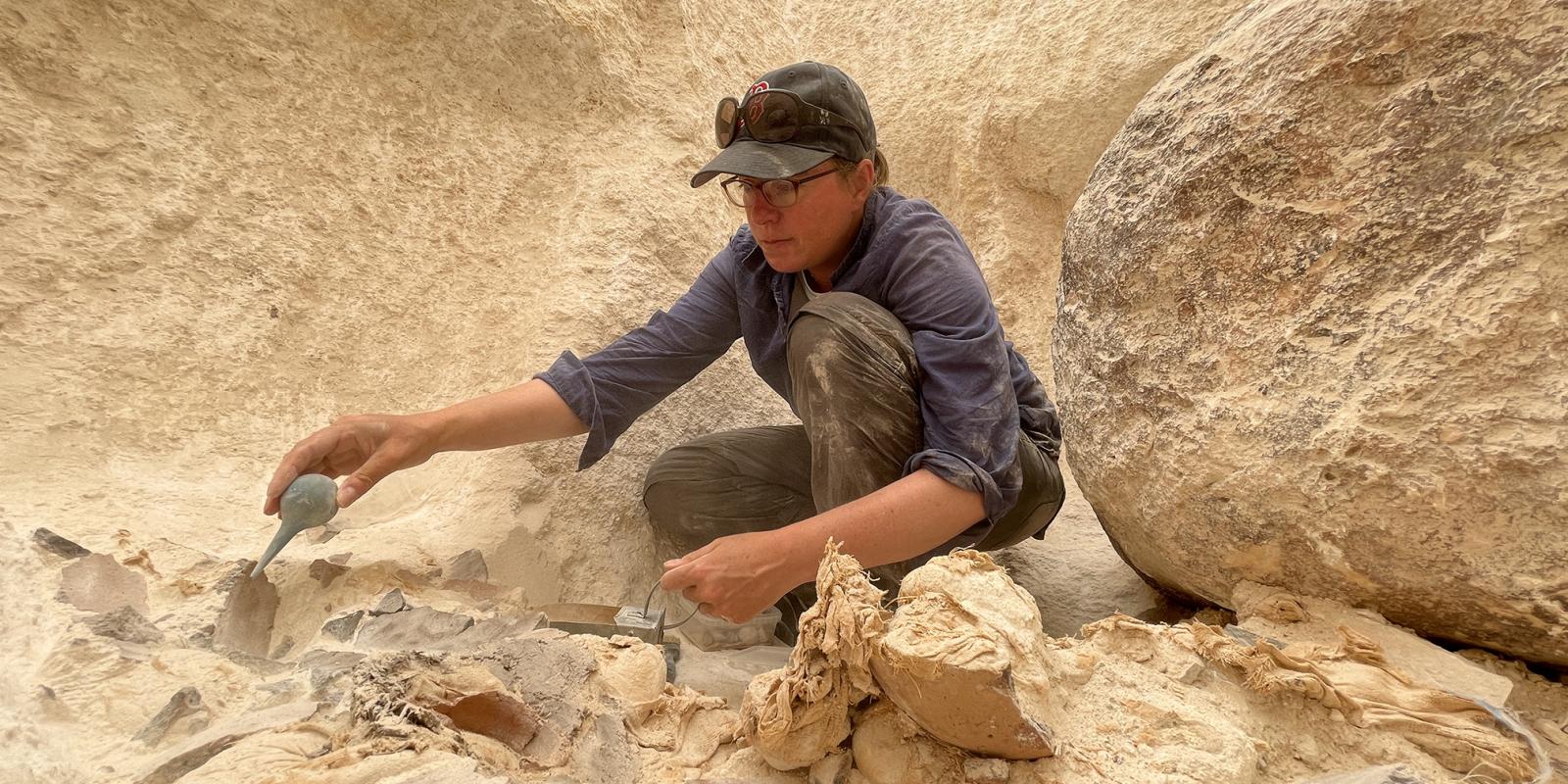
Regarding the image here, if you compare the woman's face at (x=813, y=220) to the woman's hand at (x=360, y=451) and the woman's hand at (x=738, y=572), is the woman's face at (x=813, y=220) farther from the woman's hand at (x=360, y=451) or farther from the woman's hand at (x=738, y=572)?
the woman's hand at (x=360, y=451)

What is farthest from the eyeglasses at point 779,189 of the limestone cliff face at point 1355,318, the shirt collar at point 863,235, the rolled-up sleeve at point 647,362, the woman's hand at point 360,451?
the woman's hand at point 360,451

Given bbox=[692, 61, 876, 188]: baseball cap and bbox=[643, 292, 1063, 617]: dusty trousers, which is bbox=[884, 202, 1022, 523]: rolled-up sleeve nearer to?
bbox=[643, 292, 1063, 617]: dusty trousers

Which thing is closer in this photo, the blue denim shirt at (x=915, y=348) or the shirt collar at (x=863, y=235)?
the blue denim shirt at (x=915, y=348)

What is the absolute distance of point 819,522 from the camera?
125 cm

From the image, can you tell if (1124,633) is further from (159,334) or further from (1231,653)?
(159,334)

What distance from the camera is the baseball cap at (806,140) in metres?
1.44

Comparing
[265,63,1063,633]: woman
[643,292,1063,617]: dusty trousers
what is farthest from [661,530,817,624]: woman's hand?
[643,292,1063,617]: dusty trousers

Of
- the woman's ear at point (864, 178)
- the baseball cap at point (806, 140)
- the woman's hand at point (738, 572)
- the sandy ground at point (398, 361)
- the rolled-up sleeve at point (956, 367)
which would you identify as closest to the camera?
the sandy ground at point (398, 361)

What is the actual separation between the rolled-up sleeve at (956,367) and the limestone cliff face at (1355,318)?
23 cm

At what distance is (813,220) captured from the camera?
153 centimetres

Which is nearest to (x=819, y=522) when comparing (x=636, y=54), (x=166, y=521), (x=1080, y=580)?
(x=1080, y=580)

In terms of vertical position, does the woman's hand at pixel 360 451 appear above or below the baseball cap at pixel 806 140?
below

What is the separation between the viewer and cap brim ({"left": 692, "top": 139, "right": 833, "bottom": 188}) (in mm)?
1422

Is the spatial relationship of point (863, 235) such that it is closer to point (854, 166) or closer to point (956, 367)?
point (854, 166)
